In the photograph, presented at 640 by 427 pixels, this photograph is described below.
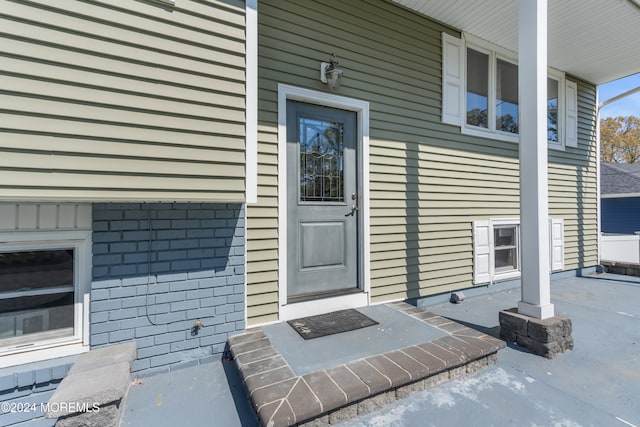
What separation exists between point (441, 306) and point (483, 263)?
929 mm

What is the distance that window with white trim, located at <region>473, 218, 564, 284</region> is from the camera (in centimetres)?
391

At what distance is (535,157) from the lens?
2486 mm

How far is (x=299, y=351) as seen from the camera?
2057 millimetres

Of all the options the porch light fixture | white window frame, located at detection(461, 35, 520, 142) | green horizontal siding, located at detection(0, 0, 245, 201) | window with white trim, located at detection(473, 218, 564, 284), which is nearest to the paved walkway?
window with white trim, located at detection(473, 218, 564, 284)

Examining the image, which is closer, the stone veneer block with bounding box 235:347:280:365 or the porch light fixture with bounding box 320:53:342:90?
the stone veneer block with bounding box 235:347:280:365

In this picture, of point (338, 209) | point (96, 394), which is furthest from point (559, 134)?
point (96, 394)

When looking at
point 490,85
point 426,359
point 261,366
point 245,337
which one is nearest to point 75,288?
point 245,337

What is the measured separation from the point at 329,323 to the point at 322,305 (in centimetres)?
26

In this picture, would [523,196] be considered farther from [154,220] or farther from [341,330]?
[154,220]

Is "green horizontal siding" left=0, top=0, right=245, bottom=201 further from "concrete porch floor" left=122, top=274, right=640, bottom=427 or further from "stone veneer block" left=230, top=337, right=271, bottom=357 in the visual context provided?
"concrete porch floor" left=122, top=274, right=640, bottom=427

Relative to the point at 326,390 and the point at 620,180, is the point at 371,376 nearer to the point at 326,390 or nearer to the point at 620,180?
the point at 326,390

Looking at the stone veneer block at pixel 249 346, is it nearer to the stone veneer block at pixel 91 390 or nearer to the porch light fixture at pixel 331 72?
the stone veneer block at pixel 91 390

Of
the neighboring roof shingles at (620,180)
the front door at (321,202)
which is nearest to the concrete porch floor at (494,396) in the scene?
the front door at (321,202)

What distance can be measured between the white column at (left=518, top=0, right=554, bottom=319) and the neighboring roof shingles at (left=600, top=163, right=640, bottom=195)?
10405 mm
